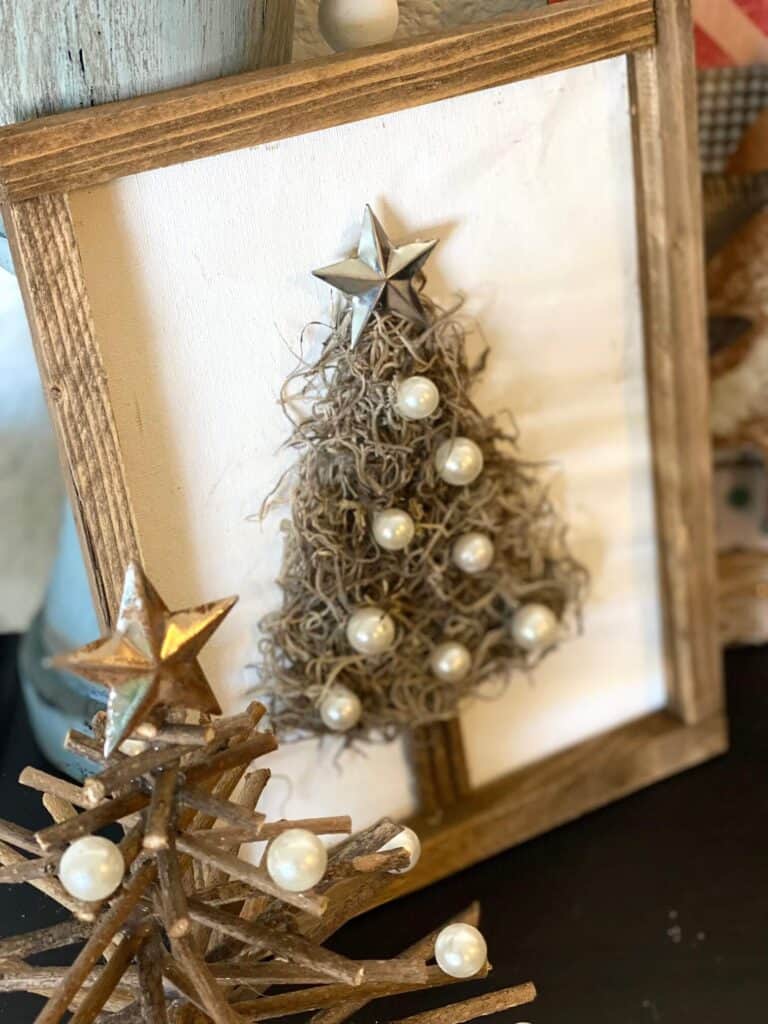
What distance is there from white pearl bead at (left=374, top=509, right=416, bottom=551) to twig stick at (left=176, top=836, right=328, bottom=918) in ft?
0.70

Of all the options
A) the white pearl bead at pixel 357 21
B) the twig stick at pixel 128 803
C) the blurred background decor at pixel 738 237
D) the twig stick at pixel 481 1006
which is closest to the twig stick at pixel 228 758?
the twig stick at pixel 128 803

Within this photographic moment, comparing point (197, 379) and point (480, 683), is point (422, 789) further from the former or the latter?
point (197, 379)

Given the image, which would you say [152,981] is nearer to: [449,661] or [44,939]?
[44,939]

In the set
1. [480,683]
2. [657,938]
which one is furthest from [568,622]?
[657,938]

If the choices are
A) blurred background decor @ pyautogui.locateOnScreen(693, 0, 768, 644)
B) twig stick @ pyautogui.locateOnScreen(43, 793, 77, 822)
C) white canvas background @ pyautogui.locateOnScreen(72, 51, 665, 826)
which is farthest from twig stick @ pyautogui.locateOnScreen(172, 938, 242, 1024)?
blurred background decor @ pyautogui.locateOnScreen(693, 0, 768, 644)

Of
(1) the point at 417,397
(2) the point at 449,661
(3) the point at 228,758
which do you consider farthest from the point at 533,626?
(3) the point at 228,758

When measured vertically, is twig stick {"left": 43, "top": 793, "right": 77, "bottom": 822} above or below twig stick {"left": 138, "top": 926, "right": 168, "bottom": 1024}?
above

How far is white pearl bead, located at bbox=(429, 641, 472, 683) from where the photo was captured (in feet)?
2.01

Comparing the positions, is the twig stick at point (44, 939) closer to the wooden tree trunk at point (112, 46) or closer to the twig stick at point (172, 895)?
the twig stick at point (172, 895)

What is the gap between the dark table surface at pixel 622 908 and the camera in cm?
58

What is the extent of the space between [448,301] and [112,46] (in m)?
0.20

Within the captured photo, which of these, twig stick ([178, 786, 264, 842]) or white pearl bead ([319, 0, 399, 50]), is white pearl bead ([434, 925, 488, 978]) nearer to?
twig stick ([178, 786, 264, 842])

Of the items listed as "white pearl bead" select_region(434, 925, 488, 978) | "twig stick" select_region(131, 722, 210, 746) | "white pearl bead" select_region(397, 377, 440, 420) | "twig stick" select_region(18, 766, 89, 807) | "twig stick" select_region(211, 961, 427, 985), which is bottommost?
"white pearl bead" select_region(434, 925, 488, 978)

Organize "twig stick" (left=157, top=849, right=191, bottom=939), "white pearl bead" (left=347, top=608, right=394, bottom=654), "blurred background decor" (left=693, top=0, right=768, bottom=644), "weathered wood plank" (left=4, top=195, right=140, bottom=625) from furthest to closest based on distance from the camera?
1. "blurred background decor" (left=693, top=0, right=768, bottom=644)
2. "white pearl bead" (left=347, top=608, right=394, bottom=654)
3. "weathered wood plank" (left=4, top=195, right=140, bottom=625)
4. "twig stick" (left=157, top=849, right=191, bottom=939)
